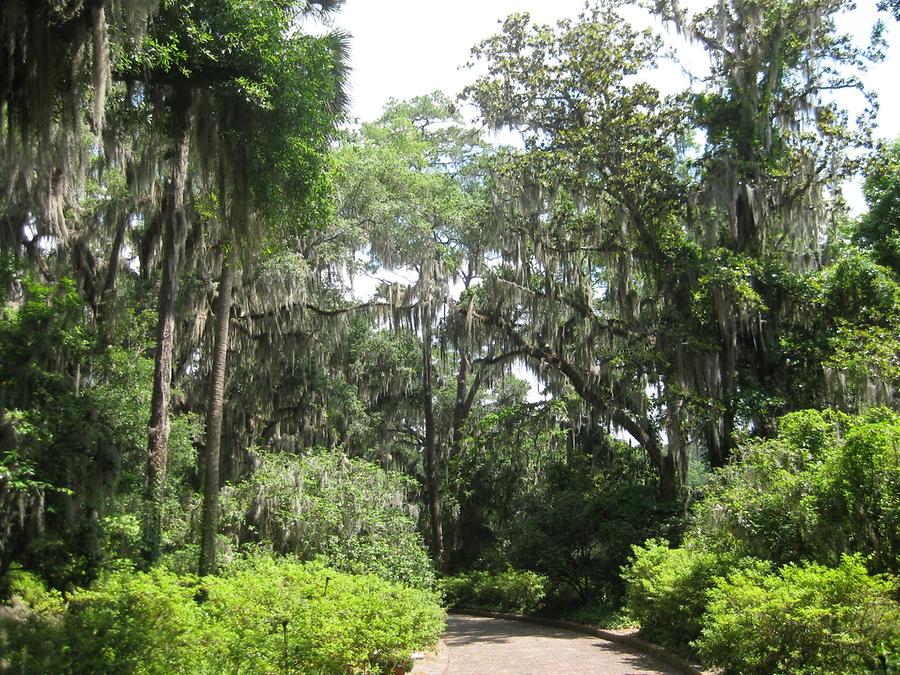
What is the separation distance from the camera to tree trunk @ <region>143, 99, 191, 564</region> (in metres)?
12.1

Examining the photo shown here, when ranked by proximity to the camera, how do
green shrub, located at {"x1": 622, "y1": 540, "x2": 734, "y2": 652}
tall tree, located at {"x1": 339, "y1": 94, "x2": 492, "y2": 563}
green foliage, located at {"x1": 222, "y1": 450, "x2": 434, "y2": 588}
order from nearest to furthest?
green shrub, located at {"x1": 622, "y1": 540, "x2": 734, "y2": 652}
green foliage, located at {"x1": 222, "y1": 450, "x2": 434, "y2": 588}
tall tree, located at {"x1": 339, "y1": 94, "x2": 492, "y2": 563}

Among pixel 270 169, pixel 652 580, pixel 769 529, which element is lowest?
pixel 652 580

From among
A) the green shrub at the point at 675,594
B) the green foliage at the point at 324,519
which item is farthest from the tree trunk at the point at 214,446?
the green shrub at the point at 675,594

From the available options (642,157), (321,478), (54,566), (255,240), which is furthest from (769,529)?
(642,157)

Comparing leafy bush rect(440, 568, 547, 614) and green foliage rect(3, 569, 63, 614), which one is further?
leafy bush rect(440, 568, 547, 614)

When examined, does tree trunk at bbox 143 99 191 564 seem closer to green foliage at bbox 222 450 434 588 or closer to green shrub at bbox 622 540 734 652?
green foliage at bbox 222 450 434 588

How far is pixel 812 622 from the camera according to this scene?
21.1 ft

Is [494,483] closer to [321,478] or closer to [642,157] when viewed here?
[321,478]

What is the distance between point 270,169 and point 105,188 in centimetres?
1022

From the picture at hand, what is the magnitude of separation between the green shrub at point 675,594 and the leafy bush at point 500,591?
6.56 m

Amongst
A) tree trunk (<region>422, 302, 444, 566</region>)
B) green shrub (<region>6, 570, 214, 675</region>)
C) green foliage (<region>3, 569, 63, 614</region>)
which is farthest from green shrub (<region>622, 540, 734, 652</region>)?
tree trunk (<region>422, 302, 444, 566</region>)

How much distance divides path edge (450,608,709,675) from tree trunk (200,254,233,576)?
23.0ft

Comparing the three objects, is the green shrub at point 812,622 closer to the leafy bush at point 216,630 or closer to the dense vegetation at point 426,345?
the dense vegetation at point 426,345

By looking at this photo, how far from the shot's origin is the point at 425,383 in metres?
26.7
